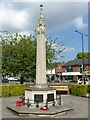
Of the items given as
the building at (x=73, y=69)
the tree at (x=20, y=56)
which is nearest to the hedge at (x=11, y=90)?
the tree at (x=20, y=56)

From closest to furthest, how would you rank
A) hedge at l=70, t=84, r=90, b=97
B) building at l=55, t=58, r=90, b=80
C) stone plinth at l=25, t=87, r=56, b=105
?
stone plinth at l=25, t=87, r=56, b=105 < hedge at l=70, t=84, r=90, b=97 < building at l=55, t=58, r=90, b=80

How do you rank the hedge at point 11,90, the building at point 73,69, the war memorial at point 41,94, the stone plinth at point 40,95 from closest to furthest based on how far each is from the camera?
the war memorial at point 41,94, the stone plinth at point 40,95, the hedge at point 11,90, the building at point 73,69

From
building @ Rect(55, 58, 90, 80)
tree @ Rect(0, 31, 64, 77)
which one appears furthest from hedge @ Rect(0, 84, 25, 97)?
building @ Rect(55, 58, 90, 80)

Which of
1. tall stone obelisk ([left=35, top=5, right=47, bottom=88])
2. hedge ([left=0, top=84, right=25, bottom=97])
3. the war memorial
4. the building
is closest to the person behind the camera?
the war memorial

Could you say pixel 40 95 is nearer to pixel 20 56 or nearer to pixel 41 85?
pixel 41 85

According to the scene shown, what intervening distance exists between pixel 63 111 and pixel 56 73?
70.6 meters

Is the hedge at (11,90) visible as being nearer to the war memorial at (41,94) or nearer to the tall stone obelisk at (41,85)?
the war memorial at (41,94)

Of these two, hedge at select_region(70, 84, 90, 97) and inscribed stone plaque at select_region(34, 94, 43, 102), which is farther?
hedge at select_region(70, 84, 90, 97)

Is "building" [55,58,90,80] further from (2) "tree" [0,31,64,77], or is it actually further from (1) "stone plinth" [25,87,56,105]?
(1) "stone plinth" [25,87,56,105]

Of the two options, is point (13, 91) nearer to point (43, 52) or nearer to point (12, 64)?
point (12, 64)

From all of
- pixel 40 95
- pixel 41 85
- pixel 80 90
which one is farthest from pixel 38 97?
pixel 80 90

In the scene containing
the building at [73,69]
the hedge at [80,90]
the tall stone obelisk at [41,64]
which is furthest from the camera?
the building at [73,69]

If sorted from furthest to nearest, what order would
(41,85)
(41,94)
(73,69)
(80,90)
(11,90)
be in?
(73,69) < (11,90) < (80,90) < (41,85) < (41,94)

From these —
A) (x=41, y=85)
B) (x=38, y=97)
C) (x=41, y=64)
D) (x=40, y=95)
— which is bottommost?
(x=38, y=97)
